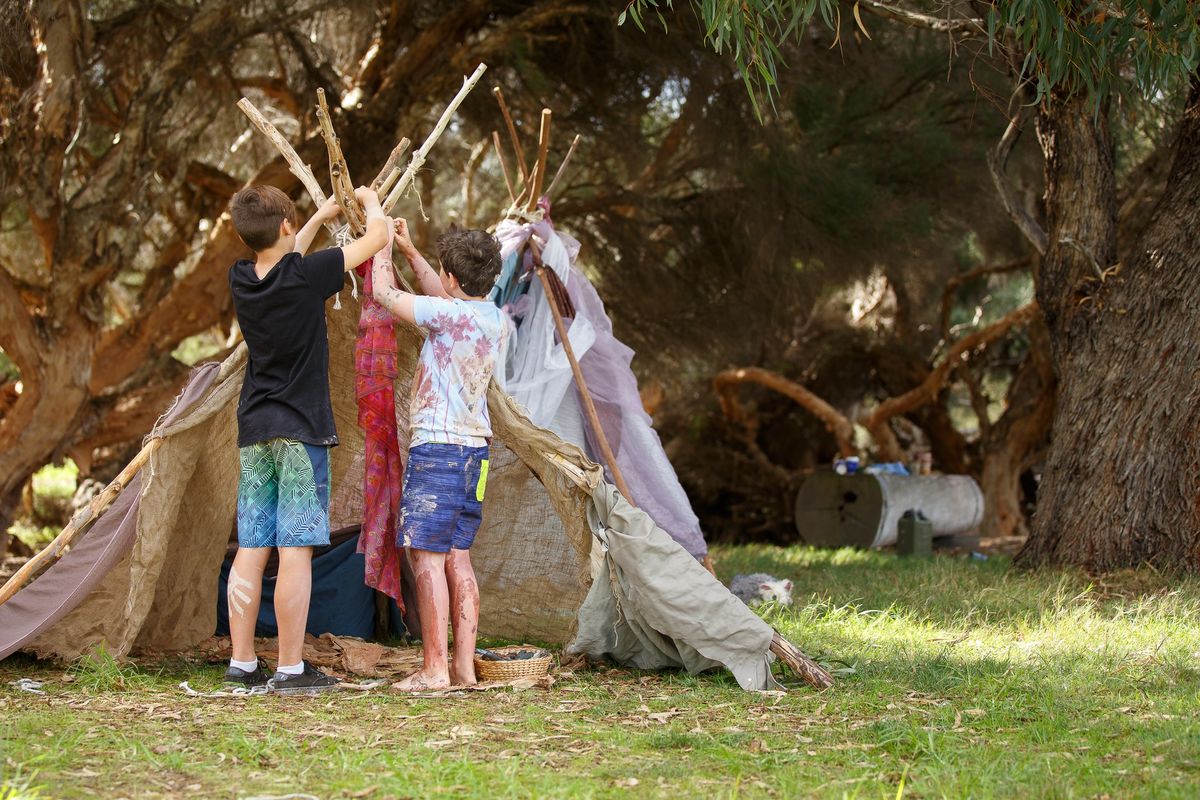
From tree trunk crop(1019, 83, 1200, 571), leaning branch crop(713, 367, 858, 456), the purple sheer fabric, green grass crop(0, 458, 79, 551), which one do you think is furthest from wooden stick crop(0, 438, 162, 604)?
leaning branch crop(713, 367, 858, 456)

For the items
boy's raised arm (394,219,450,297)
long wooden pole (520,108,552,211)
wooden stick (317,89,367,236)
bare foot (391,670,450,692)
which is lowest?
bare foot (391,670,450,692)

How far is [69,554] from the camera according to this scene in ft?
13.6

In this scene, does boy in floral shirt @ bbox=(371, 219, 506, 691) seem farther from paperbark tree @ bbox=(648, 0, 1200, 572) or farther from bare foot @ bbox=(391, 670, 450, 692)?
paperbark tree @ bbox=(648, 0, 1200, 572)

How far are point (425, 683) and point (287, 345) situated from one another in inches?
45.3

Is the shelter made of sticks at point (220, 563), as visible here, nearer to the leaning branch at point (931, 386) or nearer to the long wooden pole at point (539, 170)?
the long wooden pole at point (539, 170)

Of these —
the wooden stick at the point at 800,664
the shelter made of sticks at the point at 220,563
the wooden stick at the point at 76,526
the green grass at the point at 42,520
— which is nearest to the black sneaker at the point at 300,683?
the shelter made of sticks at the point at 220,563

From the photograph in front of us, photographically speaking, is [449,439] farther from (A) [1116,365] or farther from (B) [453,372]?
(A) [1116,365]

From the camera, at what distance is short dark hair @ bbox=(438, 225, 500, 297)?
390 cm

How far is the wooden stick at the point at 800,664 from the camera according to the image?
3867 mm

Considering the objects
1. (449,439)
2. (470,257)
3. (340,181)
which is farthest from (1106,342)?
(340,181)

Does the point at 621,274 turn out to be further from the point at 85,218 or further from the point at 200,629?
the point at 200,629

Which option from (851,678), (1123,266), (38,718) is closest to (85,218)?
(38,718)

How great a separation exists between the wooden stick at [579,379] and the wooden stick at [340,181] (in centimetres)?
160

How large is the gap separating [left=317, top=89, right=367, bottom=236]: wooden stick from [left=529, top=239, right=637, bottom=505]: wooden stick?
1.60 metres
